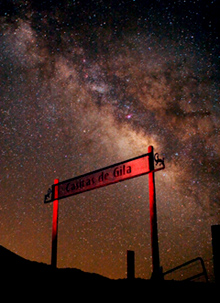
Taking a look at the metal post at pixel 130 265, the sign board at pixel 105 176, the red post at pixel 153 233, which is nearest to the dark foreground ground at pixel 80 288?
the red post at pixel 153 233

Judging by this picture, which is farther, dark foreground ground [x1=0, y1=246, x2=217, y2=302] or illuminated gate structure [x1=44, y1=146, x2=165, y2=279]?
illuminated gate structure [x1=44, y1=146, x2=165, y2=279]

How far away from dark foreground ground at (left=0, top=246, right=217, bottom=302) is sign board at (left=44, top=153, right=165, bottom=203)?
2.57m

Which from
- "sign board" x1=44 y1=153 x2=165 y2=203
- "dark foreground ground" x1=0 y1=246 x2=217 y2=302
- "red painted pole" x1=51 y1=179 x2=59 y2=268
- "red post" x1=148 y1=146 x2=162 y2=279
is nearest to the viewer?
"dark foreground ground" x1=0 y1=246 x2=217 y2=302

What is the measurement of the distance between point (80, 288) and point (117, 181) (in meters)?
2.94

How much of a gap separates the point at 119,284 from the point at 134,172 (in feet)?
8.65

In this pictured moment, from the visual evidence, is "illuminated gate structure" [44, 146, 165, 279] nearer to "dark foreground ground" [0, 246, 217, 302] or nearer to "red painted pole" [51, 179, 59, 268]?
"red painted pole" [51, 179, 59, 268]

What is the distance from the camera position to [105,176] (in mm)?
7840

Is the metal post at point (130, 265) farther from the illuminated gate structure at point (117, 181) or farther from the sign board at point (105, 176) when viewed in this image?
the sign board at point (105, 176)

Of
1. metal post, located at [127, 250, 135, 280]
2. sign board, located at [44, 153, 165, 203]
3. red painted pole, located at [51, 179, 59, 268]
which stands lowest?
metal post, located at [127, 250, 135, 280]

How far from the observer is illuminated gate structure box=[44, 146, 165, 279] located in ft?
19.8

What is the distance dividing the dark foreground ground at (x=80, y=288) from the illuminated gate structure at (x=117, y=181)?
0.65 m

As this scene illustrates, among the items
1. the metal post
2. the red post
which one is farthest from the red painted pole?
the red post

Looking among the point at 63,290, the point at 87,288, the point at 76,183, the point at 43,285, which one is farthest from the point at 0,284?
the point at 76,183

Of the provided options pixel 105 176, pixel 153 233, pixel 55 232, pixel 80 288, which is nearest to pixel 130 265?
pixel 153 233
